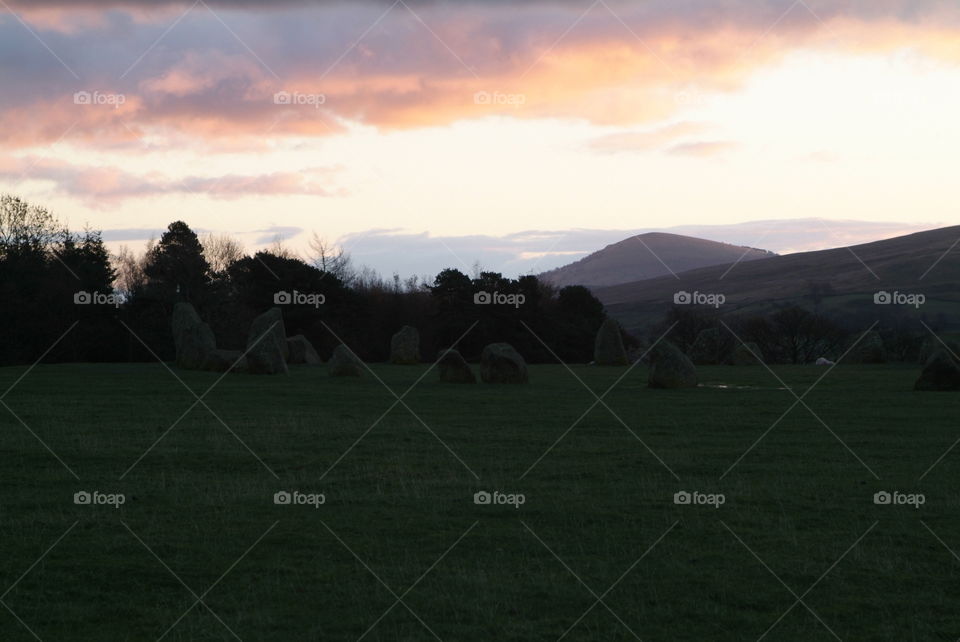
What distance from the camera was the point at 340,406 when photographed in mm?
21000

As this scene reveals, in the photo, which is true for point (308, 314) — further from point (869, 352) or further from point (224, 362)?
point (869, 352)

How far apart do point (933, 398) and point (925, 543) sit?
607 inches

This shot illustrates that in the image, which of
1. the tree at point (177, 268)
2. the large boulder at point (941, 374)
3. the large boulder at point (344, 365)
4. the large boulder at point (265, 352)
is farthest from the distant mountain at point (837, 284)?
the large boulder at point (941, 374)

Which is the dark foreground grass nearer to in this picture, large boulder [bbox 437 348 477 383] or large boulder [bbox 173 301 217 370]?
large boulder [bbox 437 348 477 383]

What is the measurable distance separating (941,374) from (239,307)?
1684 inches

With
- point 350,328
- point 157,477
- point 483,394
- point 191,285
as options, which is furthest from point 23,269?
point 157,477

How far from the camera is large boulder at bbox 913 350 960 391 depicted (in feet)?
80.9

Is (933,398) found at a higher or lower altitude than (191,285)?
lower

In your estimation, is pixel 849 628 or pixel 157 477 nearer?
pixel 849 628

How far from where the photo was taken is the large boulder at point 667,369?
2638cm

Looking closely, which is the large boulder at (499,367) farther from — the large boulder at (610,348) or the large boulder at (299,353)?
the large boulder at (299,353)

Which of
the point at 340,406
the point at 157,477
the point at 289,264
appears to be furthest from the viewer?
the point at 289,264

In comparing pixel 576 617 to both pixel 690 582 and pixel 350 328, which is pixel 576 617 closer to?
pixel 690 582

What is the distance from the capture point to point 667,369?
2642 cm
